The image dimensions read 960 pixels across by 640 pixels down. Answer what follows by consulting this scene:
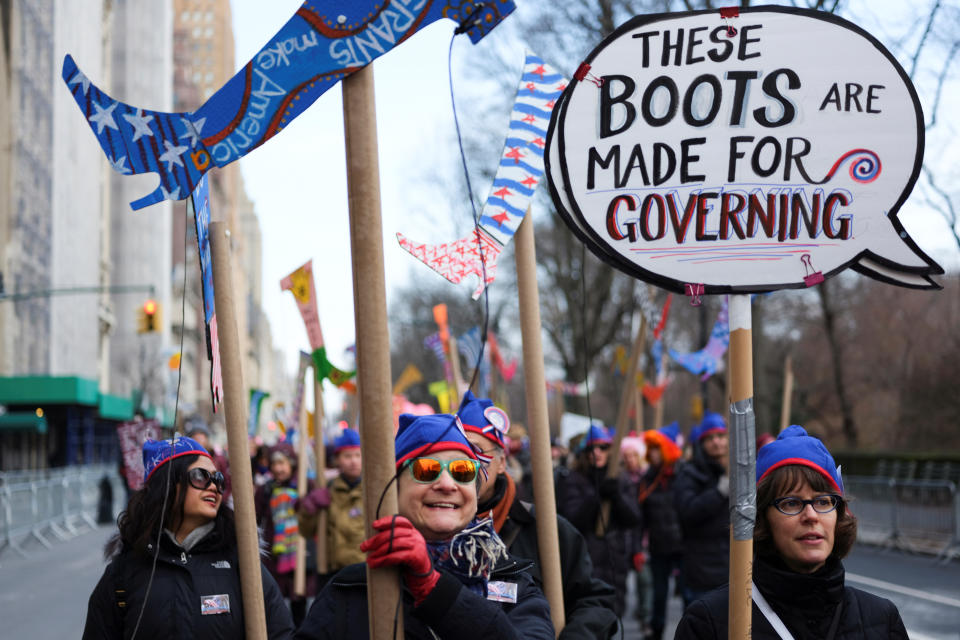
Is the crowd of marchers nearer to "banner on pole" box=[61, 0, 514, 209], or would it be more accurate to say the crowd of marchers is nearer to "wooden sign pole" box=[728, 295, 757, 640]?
"wooden sign pole" box=[728, 295, 757, 640]

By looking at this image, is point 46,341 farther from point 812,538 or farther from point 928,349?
point 812,538

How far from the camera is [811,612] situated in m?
3.01

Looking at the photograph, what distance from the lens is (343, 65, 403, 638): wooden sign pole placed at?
8.11ft

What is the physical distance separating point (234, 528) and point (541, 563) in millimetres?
1091

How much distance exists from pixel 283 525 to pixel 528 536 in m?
5.32

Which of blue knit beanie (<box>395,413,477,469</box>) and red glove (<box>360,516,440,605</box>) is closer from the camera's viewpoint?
red glove (<box>360,516,440,605</box>)

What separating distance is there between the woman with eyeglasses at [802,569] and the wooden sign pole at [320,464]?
5558mm

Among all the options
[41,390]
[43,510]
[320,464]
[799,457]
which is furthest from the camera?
[41,390]

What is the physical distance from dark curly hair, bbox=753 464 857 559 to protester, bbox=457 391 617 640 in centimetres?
111

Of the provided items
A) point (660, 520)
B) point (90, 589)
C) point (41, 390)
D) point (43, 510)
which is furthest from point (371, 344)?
point (41, 390)

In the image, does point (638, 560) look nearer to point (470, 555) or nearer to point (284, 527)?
point (284, 527)

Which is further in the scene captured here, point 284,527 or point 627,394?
point 284,527

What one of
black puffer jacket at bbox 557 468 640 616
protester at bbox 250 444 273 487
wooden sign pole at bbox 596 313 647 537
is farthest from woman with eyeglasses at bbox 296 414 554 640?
protester at bbox 250 444 273 487

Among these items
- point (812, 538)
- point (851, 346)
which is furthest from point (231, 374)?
point (851, 346)
